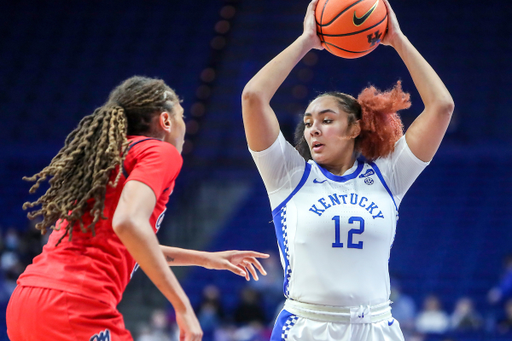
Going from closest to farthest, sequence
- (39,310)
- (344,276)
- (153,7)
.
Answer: (39,310)
(344,276)
(153,7)

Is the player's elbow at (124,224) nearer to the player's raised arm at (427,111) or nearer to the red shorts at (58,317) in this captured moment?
the red shorts at (58,317)

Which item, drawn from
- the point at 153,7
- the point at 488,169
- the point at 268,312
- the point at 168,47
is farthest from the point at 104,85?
the point at 488,169

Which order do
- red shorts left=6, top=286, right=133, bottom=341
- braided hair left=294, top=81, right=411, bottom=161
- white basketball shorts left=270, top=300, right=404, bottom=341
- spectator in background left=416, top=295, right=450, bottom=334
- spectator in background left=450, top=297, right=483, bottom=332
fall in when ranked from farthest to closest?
spectator in background left=416, top=295, right=450, bottom=334 < spectator in background left=450, top=297, right=483, bottom=332 < braided hair left=294, top=81, right=411, bottom=161 < white basketball shorts left=270, top=300, right=404, bottom=341 < red shorts left=6, top=286, right=133, bottom=341

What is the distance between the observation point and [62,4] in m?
14.1

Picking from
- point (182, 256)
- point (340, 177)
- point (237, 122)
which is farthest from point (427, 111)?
point (237, 122)

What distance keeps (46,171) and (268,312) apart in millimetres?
6795

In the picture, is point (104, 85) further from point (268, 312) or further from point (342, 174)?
point (342, 174)

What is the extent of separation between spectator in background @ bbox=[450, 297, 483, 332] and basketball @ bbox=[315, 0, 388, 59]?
19.3ft

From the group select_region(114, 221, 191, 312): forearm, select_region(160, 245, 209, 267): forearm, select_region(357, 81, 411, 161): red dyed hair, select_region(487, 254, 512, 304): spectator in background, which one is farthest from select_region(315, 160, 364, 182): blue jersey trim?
select_region(487, 254, 512, 304): spectator in background

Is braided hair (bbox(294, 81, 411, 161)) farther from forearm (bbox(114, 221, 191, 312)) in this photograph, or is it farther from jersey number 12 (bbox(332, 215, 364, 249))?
forearm (bbox(114, 221, 191, 312))

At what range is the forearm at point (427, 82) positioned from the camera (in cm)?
273

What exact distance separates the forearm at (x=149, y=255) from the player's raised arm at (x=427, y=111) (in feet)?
4.44

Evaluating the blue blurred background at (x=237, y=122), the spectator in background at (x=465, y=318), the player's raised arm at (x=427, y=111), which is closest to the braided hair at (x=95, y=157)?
the player's raised arm at (x=427, y=111)

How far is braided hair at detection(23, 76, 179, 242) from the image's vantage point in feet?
7.45
